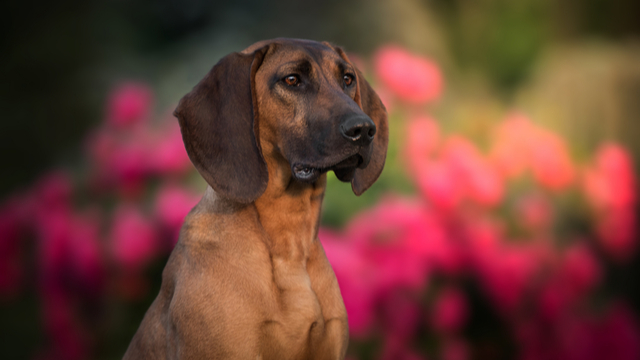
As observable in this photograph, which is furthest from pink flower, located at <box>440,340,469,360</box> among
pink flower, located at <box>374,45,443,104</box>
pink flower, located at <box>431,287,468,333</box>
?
pink flower, located at <box>374,45,443,104</box>

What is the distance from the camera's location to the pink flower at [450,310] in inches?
166

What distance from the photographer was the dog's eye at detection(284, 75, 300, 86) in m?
2.65

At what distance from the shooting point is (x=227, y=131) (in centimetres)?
260

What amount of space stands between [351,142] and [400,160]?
6.03 ft

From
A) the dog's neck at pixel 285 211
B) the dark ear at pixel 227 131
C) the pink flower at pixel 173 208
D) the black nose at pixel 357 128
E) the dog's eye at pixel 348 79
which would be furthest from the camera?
the pink flower at pixel 173 208

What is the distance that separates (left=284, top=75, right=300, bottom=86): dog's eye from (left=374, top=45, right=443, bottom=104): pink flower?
176cm

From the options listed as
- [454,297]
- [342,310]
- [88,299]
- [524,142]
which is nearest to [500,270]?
[454,297]

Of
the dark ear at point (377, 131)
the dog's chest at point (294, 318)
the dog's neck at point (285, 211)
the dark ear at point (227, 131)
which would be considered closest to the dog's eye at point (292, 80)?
the dark ear at point (227, 131)

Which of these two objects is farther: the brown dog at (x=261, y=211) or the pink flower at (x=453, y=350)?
the pink flower at (x=453, y=350)

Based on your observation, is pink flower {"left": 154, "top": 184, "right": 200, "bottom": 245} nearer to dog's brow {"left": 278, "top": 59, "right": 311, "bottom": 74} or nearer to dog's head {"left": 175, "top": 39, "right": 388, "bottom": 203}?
dog's head {"left": 175, "top": 39, "right": 388, "bottom": 203}

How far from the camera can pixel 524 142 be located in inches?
178

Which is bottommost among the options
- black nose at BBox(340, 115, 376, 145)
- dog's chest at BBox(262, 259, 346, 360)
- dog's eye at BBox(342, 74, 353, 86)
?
dog's chest at BBox(262, 259, 346, 360)

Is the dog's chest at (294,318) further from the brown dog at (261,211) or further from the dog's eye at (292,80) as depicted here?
the dog's eye at (292,80)

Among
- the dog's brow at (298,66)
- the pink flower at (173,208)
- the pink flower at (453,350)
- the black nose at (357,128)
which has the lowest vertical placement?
the pink flower at (453,350)
